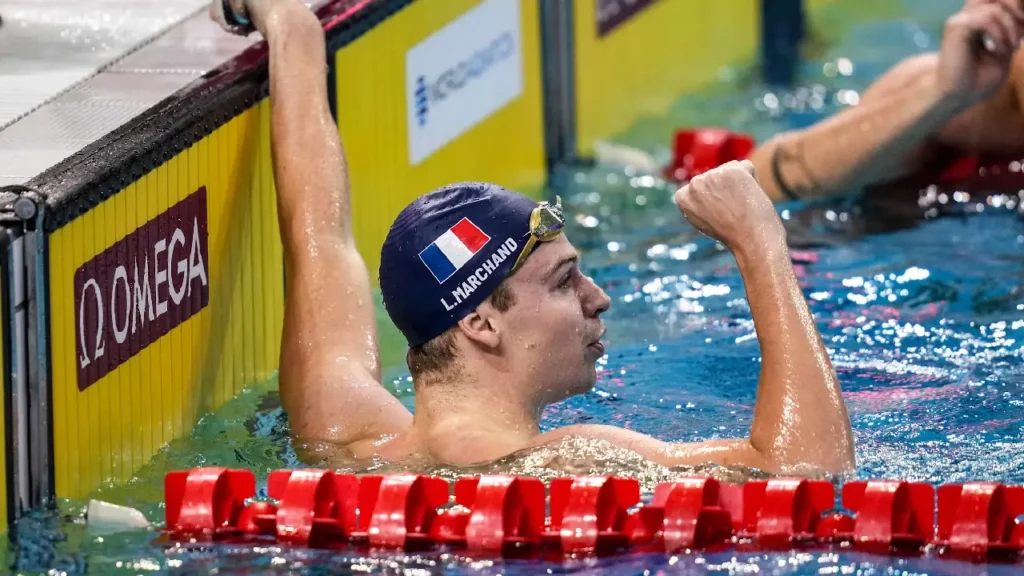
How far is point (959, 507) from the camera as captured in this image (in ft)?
8.91

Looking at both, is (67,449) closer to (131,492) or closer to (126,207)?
(131,492)

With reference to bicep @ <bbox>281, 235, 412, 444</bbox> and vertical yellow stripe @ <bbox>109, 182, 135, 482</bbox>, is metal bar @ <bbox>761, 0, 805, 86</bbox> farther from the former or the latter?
vertical yellow stripe @ <bbox>109, 182, 135, 482</bbox>

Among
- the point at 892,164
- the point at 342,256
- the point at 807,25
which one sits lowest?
the point at 342,256

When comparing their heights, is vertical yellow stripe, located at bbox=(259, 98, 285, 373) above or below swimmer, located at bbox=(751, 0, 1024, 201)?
below

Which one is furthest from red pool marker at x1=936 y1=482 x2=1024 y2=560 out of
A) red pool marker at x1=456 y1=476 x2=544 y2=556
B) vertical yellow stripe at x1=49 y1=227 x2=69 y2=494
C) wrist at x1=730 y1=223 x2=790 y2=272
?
vertical yellow stripe at x1=49 y1=227 x2=69 y2=494

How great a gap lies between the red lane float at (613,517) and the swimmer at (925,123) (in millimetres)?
2026

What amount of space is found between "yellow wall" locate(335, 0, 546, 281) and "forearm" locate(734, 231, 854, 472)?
1.76 meters

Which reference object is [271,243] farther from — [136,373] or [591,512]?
[591,512]

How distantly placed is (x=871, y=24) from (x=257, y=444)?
5.56m

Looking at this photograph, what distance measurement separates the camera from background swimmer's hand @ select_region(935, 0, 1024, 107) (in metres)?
4.46

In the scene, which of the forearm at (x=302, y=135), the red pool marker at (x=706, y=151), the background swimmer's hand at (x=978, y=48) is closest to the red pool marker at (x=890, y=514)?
the forearm at (x=302, y=135)

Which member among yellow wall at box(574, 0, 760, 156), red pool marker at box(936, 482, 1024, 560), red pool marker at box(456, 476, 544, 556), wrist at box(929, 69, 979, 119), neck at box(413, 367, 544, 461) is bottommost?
red pool marker at box(936, 482, 1024, 560)

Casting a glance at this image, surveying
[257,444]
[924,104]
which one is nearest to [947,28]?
[924,104]

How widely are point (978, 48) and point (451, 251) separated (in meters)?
2.15
